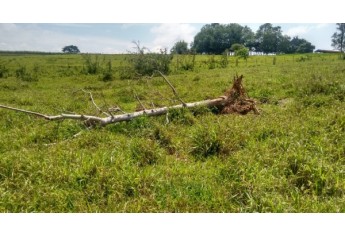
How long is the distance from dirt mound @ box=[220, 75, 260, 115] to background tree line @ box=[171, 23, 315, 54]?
3239 inches

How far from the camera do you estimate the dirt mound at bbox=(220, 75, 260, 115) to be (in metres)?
9.00

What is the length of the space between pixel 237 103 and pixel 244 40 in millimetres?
96694

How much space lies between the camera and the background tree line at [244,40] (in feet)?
302

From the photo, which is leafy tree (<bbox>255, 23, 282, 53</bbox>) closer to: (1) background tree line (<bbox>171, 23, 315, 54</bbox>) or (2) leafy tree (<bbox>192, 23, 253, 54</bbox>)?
(1) background tree line (<bbox>171, 23, 315, 54</bbox>)

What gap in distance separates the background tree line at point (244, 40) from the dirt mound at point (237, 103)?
8227cm

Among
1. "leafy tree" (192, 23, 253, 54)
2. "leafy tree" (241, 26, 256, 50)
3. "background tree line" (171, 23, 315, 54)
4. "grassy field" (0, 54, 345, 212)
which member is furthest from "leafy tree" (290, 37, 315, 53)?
"grassy field" (0, 54, 345, 212)

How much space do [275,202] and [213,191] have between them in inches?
33.1

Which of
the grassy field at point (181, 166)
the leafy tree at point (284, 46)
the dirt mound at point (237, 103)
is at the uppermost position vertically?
the leafy tree at point (284, 46)

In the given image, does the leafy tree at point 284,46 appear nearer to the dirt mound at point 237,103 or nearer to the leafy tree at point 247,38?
the leafy tree at point 247,38

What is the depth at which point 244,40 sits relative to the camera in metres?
100

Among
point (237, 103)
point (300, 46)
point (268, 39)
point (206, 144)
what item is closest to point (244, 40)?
point (268, 39)

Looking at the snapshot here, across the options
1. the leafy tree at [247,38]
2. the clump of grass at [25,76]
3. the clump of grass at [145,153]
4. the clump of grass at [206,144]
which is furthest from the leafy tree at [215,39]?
the clump of grass at [145,153]

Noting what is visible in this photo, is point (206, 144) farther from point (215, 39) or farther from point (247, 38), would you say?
point (247, 38)

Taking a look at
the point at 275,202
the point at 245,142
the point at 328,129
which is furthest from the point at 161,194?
the point at 328,129
